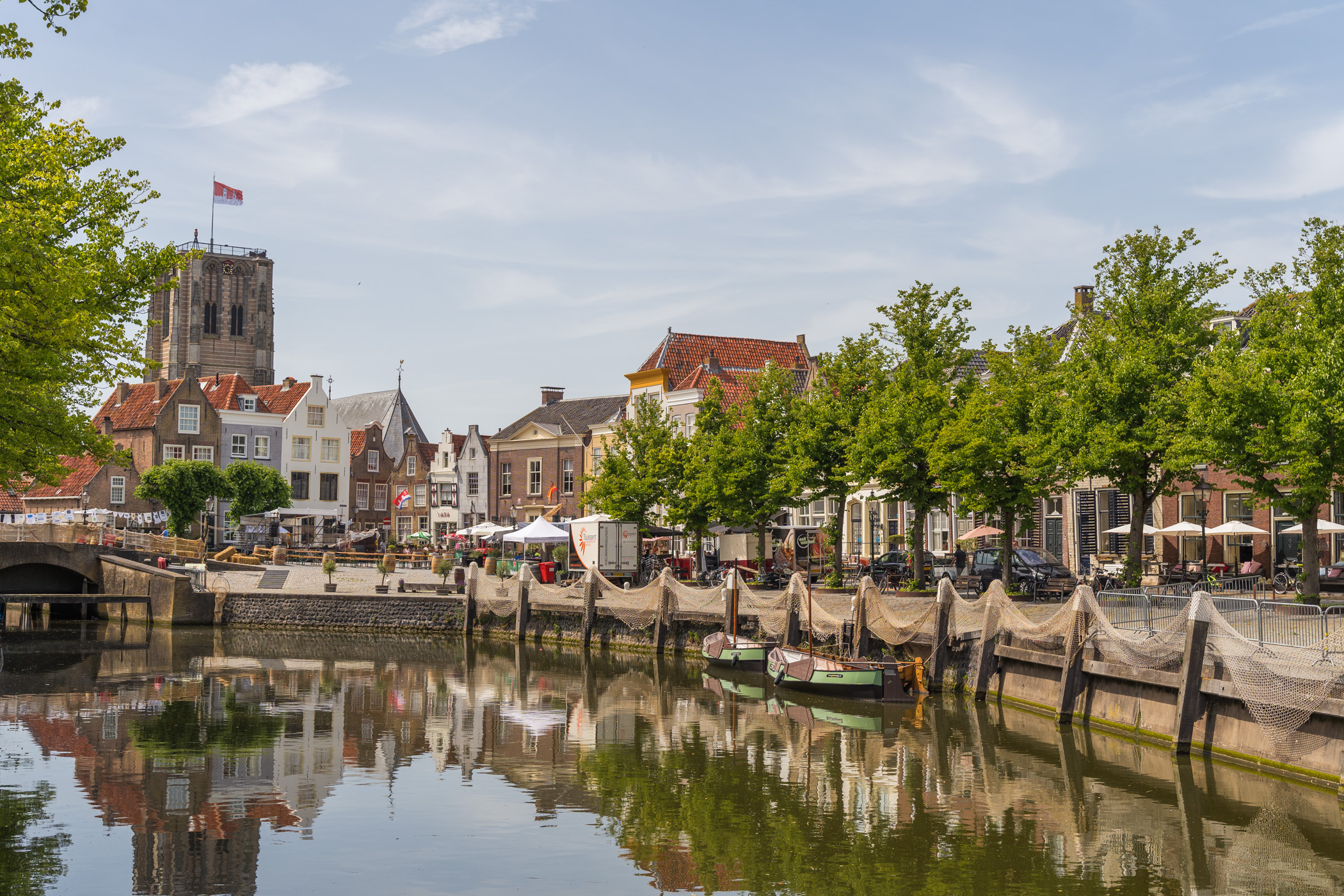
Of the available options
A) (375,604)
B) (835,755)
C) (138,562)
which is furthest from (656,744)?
(138,562)

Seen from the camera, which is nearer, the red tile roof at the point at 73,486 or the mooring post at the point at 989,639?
the mooring post at the point at 989,639

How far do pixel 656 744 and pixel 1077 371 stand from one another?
1795 centimetres

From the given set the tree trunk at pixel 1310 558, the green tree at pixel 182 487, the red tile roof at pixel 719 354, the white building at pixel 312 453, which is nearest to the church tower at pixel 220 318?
the white building at pixel 312 453

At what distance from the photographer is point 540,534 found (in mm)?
49219

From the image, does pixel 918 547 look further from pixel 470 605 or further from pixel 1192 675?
pixel 1192 675

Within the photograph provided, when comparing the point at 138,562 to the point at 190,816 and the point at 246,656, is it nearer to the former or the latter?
the point at 246,656

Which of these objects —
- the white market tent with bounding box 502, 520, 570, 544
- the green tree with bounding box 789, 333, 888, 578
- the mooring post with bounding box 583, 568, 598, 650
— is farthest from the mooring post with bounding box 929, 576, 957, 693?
the white market tent with bounding box 502, 520, 570, 544

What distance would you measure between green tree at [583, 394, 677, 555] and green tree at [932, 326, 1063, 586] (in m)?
13.6

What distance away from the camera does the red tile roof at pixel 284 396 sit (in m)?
83.1

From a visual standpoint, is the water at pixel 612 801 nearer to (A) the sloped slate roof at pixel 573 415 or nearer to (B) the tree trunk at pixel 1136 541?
(B) the tree trunk at pixel 1136 541

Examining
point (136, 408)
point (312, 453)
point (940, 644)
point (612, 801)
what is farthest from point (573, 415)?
point (612, 801)

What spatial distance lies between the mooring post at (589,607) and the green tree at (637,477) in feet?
20.0

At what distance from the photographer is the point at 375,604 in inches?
1890

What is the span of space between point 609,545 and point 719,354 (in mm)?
22616
